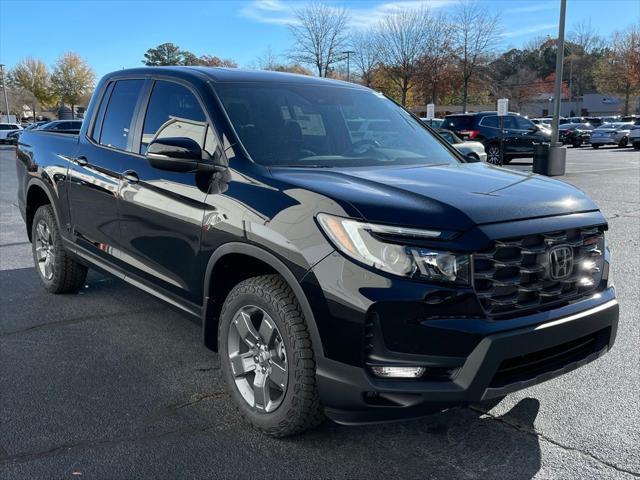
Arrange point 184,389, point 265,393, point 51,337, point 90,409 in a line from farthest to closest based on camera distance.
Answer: point 51,337
point 184,389
point 90,409
point 265,393

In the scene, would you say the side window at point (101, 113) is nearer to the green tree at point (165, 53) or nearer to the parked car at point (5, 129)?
the parked car at point (5, 129)

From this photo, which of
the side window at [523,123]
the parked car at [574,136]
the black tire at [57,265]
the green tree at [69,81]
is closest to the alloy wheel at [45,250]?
the black tire at [57,265]

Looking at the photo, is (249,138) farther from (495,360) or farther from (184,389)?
(495,360)

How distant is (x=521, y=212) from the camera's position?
274cm

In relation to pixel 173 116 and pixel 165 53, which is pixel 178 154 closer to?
pixel 173 116

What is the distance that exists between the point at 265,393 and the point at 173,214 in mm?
1183

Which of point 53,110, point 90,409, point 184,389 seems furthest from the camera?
point 53,110

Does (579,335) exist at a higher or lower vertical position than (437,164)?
lower

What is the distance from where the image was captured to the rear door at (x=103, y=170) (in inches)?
167

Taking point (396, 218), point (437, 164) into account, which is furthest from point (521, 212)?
point (437, 164)

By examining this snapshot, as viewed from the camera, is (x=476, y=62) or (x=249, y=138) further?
(x=476, y=62)

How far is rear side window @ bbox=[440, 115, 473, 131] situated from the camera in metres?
21.3

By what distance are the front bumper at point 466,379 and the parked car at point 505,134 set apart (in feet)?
60.3

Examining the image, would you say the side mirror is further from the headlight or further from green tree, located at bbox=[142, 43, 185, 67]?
green tree, located at bbox=[142, 43, 185, 67]
